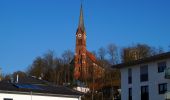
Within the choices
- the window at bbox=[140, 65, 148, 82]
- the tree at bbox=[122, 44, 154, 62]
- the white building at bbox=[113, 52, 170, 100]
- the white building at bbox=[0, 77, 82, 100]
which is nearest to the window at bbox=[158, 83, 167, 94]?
the white building at bbox=[113, 52, 170, 100]

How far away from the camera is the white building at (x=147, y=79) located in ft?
159

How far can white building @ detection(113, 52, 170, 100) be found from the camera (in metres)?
48.5

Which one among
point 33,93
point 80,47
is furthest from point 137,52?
point 80,47

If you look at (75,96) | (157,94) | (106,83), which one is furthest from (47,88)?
(106,83)

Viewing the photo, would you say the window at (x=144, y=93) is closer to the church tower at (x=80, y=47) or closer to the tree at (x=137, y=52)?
the tree at (x=137, y=52)

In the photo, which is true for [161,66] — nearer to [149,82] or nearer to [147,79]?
[149,82]

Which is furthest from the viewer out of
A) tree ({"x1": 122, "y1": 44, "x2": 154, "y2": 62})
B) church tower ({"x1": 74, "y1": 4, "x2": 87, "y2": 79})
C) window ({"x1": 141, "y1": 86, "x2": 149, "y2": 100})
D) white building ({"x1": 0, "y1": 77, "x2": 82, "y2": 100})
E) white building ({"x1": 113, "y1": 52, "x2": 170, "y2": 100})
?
church tower ({"x1": 74, "y1": 4, "x2": 87, "y2": 79})

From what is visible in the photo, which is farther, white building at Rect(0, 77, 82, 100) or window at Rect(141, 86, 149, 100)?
window at Rect(141, 86, 149, 100)

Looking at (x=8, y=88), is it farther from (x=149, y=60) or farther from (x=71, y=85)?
(x=71, y=85)

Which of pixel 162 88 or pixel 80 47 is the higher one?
pixel 80 47

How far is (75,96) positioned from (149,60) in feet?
38.0

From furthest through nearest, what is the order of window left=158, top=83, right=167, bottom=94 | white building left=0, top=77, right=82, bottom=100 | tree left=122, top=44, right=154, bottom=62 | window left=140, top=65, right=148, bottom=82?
tree left=122, top=44, right=154, bottom=62
window left=140, top=65, right=148, bottom=82
window left=158, top=83, right=167, bottom=94
white building left=0, top=77, right=82, bottom=100

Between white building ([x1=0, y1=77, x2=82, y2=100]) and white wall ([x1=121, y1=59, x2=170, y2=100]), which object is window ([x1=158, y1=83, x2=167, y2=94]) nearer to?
white wall ([x1=121, y1=59, x2=170, y2=100])

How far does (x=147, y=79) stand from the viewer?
51562 mm
